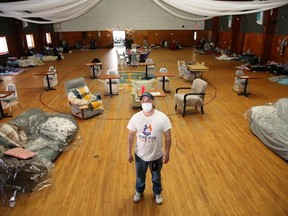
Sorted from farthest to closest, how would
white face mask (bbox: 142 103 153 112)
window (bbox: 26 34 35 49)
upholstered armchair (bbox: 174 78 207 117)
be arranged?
window (bbox: 26 34 35 49) < upholstered armchair (bbox: 174 78 207 117) < white face mask (bbox: 142 103 153 112)

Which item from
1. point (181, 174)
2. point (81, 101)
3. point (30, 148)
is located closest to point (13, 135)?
point (30, 148)

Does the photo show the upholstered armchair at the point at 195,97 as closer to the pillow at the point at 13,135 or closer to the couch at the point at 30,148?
the couch at the point at 30,148

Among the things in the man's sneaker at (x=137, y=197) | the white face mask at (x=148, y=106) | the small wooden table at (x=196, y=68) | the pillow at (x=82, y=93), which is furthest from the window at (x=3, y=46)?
the white face mask at (x=148, y=106)

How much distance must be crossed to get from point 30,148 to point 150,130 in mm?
2655

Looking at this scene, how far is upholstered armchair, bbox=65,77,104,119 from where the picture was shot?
5.87 metres

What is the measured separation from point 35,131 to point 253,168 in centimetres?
423

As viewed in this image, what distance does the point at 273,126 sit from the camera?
15.1 feet

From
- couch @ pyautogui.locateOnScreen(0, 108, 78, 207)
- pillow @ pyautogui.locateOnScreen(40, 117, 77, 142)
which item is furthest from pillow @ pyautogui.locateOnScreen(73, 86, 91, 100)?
pillow @ pyautogui.locateOnScreen(40, 117, 77, 142)

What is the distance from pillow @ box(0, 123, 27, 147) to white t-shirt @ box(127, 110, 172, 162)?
2.39m

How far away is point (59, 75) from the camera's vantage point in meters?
11.4

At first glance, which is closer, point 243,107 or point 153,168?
point 153,168

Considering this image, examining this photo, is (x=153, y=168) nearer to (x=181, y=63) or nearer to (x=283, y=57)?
(x=181, y=63)

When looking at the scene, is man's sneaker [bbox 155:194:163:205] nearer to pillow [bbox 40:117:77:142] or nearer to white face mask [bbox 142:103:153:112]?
white face mask [bbox 142:103:153:112]

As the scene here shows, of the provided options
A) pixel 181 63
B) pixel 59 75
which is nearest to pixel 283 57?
pixel 181 63
